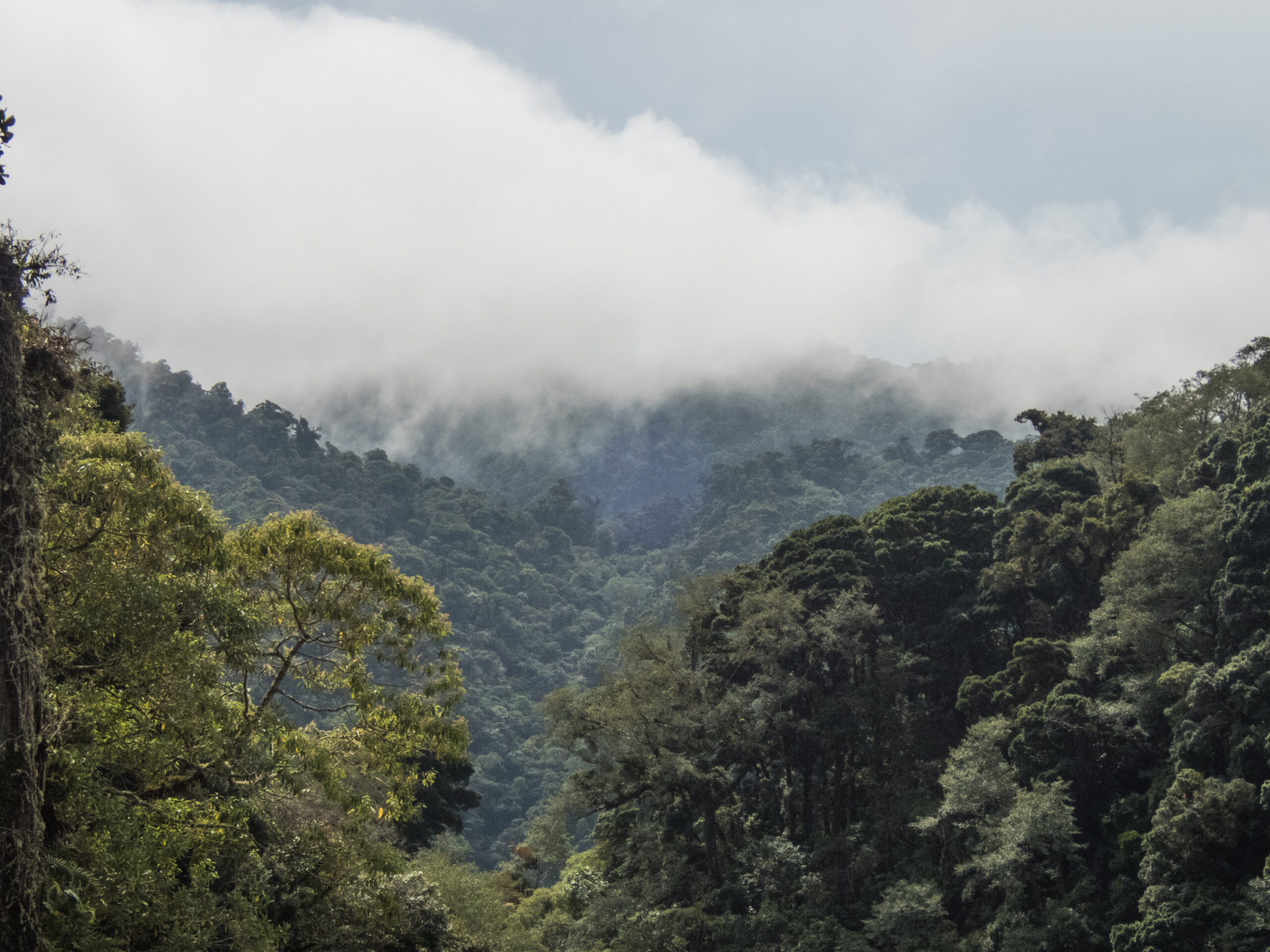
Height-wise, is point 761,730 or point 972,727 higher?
point 972,727

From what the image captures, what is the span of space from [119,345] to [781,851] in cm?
16392

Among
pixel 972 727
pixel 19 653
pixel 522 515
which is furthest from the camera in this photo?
pixel 522 515

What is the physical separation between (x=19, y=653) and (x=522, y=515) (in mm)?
153278

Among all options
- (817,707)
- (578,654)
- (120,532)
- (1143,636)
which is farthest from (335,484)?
(120,532)

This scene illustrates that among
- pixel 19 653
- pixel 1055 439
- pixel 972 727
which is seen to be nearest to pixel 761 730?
pixel 972 727

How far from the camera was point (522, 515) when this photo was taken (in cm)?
16238

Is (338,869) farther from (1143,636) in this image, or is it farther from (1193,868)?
(1143,636)

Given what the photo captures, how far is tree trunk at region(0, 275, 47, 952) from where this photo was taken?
914 centimetres

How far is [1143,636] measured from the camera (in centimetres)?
3359

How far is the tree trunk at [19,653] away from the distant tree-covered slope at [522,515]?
4029 inches

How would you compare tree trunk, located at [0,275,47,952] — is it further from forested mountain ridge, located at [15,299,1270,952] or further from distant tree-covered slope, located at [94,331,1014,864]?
distant tree-covered slope, located at [94,331,1014,864]

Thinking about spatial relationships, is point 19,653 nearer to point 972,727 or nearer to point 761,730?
point 972,727

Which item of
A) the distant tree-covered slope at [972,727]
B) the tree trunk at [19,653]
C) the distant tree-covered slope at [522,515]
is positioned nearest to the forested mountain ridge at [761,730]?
the distant tree-covered slope at [972,727]

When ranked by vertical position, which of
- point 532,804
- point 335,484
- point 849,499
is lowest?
point 532,804
